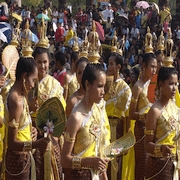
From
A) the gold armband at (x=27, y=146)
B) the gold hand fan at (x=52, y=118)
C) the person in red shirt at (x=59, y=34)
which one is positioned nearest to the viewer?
the gold hand fan at (x=52, y=118)

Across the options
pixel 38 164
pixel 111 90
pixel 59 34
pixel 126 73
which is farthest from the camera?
pixel 59 34

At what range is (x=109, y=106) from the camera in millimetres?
7602

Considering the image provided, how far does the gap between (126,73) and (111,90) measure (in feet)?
15.2

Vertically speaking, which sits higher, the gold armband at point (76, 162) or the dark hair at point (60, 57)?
the dark hair at point (60, 57)

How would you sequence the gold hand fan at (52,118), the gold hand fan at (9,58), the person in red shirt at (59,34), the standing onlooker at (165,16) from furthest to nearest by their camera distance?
the standing onlooker at (165,16) < the person in red shirt at (59,34) < the gold hand fan at (9,58) < the gold hand fan at (52,118)

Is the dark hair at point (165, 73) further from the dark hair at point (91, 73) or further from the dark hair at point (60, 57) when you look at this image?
the dark hair at point (60, 57)

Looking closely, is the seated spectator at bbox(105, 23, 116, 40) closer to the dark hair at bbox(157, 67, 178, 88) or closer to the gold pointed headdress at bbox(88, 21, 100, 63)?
the gold pointed headdress at bbox(88, 21, 100, 63)

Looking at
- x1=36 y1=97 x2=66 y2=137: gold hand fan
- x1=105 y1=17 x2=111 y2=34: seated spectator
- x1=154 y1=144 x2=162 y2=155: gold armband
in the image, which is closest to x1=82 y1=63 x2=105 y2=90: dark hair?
x1=36 y1=97 x2=66 y2=137: gold hand fan

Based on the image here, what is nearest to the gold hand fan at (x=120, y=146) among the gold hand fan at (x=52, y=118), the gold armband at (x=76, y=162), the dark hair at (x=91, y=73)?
the gold armband at (x=76, y=162)

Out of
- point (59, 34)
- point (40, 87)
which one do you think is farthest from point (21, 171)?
point (59, 34)

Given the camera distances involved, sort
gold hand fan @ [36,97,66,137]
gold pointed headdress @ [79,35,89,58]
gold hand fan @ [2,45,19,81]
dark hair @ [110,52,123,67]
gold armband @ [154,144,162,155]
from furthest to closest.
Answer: gold pointed headdress @ [79,35,89,58], dark hair @ [110,52,123,67], gold hand fan @ [2,45,19,81], gold armband @ [154,144,162,155], gold hand fan @ [36,97,66,137]

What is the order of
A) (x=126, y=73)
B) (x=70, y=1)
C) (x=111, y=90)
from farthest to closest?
(x=70, y=1) → (x=126, y=73) → (x=111, y=90)

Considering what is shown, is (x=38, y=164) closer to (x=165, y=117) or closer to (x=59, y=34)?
(x=165, y=117)

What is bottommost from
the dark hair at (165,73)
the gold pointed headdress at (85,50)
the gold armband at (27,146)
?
the gold armband at (27,146)
